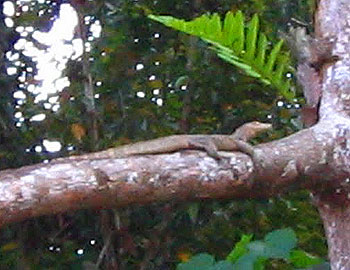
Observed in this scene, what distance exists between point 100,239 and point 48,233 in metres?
0.16

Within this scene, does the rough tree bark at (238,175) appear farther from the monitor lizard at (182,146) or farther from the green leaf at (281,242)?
the green leaf at (281,242)

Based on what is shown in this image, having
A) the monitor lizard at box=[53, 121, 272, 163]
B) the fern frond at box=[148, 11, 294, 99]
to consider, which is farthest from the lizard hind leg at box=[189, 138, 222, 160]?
the fern frond at box=[148, 11, 294, 99]

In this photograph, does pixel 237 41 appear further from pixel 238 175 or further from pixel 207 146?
pixel 238 175

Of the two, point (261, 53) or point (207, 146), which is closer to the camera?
point (207, 146)

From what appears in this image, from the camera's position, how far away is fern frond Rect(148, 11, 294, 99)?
2588 millimetres

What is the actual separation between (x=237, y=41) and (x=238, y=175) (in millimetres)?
401

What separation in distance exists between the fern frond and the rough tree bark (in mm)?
136

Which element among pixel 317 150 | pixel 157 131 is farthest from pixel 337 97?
pixel 157 131

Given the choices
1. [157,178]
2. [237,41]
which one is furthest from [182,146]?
[157,178]

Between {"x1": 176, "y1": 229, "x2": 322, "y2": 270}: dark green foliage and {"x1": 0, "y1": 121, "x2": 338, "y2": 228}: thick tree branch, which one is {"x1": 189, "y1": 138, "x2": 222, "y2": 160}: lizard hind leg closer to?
{"x1": 0, "y1": 121, "x2": 338, "y2": 228}: thick tree branch

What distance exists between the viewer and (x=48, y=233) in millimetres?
3570

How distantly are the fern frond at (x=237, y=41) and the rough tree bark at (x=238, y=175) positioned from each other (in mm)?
136

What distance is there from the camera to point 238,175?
237 centimetres

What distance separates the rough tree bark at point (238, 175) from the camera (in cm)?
215
